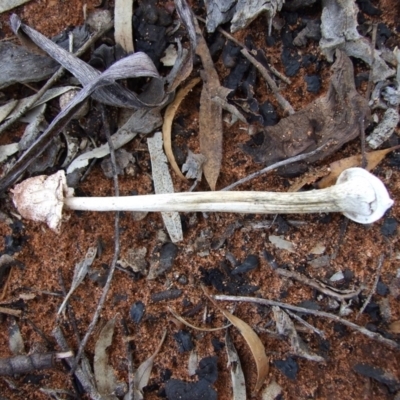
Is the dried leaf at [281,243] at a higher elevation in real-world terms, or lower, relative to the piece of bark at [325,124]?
lower

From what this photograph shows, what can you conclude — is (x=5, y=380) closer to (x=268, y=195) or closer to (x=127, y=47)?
(x=268, y=195)

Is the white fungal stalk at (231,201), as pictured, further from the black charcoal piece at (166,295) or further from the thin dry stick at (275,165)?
the black charcoal piece at (166,295)

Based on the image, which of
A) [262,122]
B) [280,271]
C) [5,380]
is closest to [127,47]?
[262,122]

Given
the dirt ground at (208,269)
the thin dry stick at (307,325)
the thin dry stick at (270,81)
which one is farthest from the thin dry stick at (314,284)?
the thin dry stick at (270,81)

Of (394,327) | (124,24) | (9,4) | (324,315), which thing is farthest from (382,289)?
(9,4)

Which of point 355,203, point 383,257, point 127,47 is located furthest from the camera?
point 127,47
